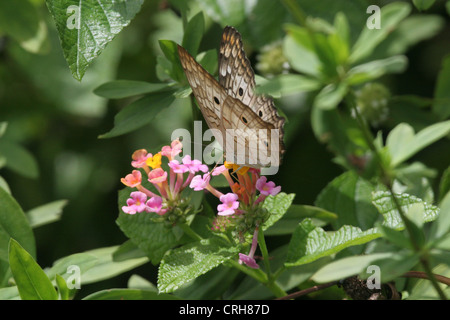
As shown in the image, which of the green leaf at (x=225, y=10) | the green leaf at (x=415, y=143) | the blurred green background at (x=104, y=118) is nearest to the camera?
the green leaf at (x=415, y=143)

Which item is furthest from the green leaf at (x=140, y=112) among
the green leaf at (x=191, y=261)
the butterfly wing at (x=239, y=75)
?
the green leaf at (x=191, y=261)

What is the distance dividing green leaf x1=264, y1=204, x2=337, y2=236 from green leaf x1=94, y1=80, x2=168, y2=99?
0.33m

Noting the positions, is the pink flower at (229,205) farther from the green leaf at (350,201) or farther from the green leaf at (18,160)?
the green leaf at (18,160)

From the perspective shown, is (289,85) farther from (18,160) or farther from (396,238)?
(18,160)

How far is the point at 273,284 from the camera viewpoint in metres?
0.90

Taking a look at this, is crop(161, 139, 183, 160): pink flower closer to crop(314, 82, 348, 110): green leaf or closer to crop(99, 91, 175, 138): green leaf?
crop(99, 91, 175, 138): green leaf

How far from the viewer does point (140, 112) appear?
3.40 ft

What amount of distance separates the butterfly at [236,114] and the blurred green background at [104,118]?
42 centimetres

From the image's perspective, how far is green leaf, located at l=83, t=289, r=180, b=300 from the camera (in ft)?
2.97

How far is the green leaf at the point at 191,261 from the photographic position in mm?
797

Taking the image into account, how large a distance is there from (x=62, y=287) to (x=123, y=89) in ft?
1.26

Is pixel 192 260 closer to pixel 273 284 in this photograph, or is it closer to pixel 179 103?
pixel 273 284


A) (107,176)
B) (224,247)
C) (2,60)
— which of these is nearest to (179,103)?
(107,176)
